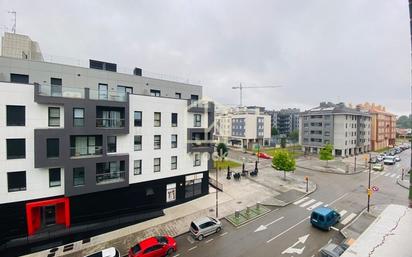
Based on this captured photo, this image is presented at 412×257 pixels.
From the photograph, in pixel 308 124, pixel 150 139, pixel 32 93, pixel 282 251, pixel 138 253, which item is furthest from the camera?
pixel 308 124

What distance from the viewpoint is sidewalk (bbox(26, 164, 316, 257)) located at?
1594cm

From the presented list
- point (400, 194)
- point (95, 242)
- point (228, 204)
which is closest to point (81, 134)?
point (95, 242)

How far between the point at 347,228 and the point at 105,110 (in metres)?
24.6

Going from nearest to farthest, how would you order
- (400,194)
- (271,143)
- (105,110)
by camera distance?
(105,110) → (400,194) → (271,143)

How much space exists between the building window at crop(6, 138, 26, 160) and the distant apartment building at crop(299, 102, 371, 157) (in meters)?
62.7

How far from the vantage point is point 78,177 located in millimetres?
17594

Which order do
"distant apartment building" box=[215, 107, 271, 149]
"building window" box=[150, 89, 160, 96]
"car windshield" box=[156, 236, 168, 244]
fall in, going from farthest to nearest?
"distant apartment building" box=[215, 107, 271, 149] → "building window" box=[150, 89, 160, 96] → "car windshield" box=[156, 236, 168, 244]

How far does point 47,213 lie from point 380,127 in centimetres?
9282

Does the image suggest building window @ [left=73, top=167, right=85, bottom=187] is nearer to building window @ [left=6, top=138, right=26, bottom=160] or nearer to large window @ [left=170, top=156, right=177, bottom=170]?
building window @ [left=6, top=138, right=26, bottom=160]

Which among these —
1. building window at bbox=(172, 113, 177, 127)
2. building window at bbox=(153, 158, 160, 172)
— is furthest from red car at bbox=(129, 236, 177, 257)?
building window at bbox=(172, 113, 177, 127)

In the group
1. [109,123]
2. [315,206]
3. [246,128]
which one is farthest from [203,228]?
[246,128]

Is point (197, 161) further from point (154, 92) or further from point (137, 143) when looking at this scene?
point (154, 92)

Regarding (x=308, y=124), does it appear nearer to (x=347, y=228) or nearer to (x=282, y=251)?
(x=347, y=228)

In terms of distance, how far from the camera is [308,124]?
63281 mm
